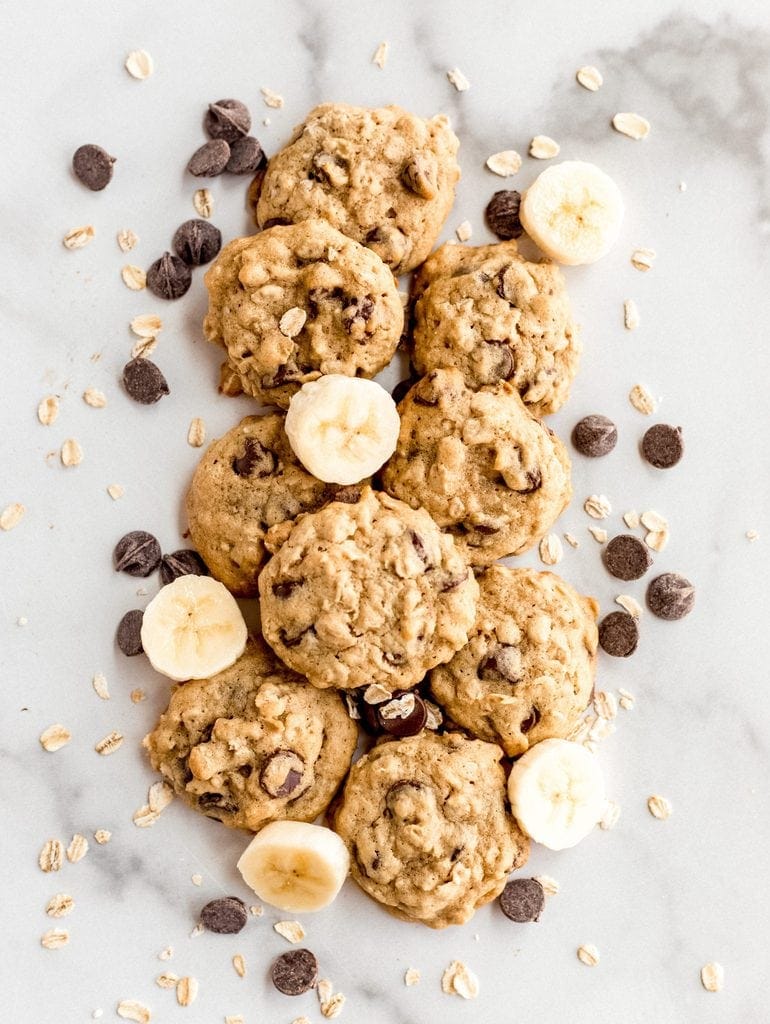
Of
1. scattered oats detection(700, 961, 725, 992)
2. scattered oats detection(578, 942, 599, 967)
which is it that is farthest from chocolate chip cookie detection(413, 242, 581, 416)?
scattered oats detection(700, 961, 725, 992)

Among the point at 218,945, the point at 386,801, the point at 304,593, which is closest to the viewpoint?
the point at 304,593

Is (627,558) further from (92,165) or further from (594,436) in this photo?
(92,165)

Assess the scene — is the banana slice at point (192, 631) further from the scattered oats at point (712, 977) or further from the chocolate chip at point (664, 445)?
the scattered oats at point (712, 977)

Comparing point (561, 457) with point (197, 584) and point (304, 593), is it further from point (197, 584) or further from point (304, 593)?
point (197, 584)

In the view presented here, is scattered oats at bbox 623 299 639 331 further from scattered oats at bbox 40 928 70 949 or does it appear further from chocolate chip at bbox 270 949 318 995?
scattered oats at bbox 40 928 70 949

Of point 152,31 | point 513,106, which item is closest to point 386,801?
point 513,106

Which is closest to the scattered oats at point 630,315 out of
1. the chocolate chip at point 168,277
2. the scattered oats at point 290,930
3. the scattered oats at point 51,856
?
the chocolate chip at point 168,277
